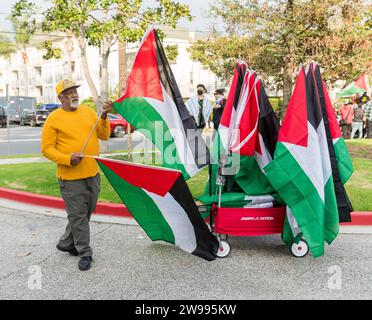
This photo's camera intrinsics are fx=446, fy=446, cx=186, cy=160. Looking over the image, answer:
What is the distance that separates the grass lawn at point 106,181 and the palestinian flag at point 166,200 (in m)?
2.41

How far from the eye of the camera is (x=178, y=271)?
4.37 m

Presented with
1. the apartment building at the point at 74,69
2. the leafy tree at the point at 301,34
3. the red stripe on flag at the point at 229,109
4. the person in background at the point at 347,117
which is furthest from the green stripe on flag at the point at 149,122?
the apartment building at the point at 74,69

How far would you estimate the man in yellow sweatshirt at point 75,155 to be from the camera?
429cm

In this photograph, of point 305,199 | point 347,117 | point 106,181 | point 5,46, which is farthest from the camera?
point 5,46

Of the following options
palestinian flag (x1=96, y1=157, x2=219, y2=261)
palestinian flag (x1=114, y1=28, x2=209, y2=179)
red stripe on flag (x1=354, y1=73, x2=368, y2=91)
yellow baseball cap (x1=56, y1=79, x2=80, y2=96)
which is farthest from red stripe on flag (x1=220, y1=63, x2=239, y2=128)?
red stripe on flag (x1=354, y1=73, x2=368, y2=91)

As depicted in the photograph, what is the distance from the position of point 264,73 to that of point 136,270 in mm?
11157

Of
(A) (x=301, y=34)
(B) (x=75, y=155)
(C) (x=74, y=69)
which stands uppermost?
(C) (x=74, y=69)

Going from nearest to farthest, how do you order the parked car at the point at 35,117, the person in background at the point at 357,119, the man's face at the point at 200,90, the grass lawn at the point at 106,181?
the grass lawn at the point at 106,181
the man's face at the point at 200,90
the person in background at the point at 357,119
the parked car at the point at 35,117

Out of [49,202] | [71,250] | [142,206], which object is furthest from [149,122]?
[49,202]

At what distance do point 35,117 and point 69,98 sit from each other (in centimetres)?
3107

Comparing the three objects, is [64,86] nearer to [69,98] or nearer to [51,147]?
[69,98]

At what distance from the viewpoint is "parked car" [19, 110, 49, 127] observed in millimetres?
33494

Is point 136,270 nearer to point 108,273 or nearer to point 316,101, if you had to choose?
point 108,273

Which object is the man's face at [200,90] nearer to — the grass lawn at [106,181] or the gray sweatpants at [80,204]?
the grass lawn at [106,181]
